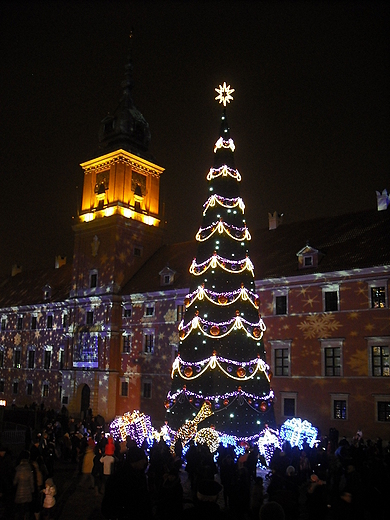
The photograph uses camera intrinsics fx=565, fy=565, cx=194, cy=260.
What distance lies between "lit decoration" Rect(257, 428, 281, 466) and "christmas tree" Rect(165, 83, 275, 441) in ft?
1.08

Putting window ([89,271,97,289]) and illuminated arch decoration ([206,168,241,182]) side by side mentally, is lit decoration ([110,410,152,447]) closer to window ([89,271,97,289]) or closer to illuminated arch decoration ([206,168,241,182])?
illuminated arch decoration ([206,168,241,182])

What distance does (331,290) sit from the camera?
31906 mm

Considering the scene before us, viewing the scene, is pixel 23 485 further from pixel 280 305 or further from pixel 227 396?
pixel 280 305

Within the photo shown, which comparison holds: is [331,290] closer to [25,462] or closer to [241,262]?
[241,262]

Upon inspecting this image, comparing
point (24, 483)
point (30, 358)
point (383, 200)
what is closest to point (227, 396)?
point (24, 483)

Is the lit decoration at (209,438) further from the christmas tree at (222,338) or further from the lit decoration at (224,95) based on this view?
the lit decoration at (224,95)

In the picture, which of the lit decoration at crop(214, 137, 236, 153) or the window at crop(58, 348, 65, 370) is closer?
the lit decoration at crop(214, 137, 236, 153)

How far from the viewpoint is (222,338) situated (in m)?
22.8

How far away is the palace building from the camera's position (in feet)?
99.6

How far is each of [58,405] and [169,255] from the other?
50.3 ft

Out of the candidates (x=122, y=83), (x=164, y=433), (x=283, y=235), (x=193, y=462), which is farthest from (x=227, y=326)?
(x=122, y=83)

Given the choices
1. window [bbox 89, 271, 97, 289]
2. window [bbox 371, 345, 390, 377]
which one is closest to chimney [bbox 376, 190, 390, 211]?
window [bbox 371, 345, 390, 377]

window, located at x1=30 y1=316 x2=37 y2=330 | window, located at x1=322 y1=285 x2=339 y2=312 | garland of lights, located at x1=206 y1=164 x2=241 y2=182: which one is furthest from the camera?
window, located at x1=30 y1=316 x2=37 y2=330

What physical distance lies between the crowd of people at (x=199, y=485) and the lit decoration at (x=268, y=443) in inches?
14.3
